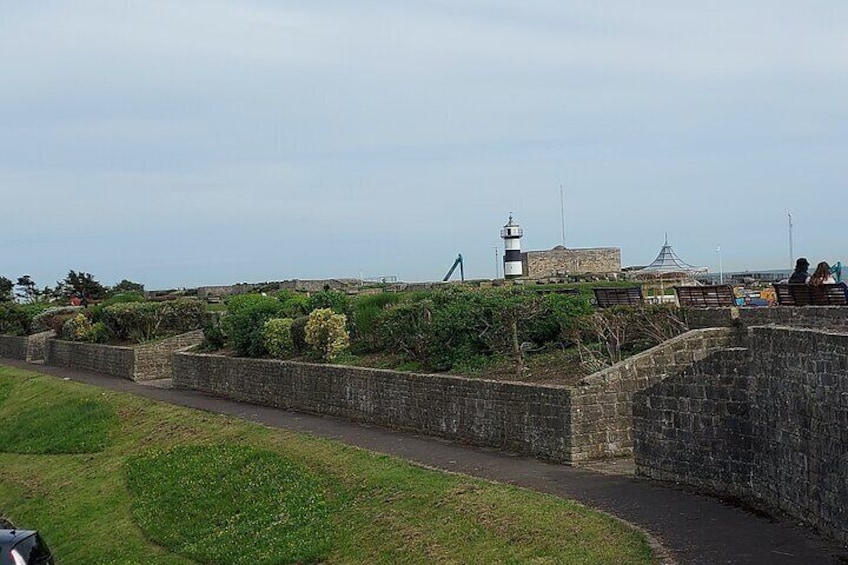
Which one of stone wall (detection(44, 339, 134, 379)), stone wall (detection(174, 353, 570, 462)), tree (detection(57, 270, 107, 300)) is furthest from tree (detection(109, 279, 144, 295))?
stone wall (detection(174, 353, 570, 462))

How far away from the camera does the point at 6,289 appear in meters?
78.8

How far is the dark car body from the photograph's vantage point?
11.7m

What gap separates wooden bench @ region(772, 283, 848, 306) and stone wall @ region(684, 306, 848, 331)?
0.38m

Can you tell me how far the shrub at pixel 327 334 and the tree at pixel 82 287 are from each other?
4324 cm

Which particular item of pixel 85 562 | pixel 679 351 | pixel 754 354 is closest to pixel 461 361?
pixel 679 351

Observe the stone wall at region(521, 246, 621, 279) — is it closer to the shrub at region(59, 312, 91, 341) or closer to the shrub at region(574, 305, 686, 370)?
the shrub at region(59, 312, 91, 341)

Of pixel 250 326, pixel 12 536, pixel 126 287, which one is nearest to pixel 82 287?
pixel 126 287

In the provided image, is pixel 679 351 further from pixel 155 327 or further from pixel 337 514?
pixel 155 327

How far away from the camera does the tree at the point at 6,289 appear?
77000mm

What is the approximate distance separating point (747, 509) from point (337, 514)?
5.52 meters

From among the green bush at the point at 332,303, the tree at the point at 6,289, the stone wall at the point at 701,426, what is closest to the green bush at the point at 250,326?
the green bush at the point at 332,303

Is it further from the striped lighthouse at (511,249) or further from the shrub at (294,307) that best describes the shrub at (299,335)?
the striped lighthouse at (511,249)

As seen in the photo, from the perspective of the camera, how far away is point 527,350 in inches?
806

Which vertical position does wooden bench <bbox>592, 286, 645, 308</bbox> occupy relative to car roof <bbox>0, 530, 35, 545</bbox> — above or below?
above
